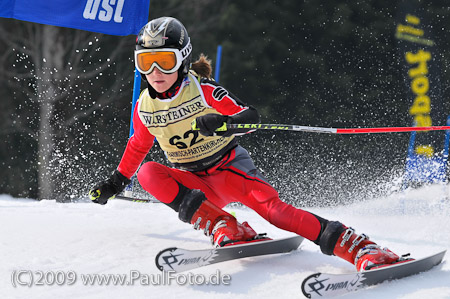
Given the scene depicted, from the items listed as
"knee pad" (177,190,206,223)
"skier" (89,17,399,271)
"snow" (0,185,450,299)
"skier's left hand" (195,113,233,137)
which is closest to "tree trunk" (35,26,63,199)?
"snow" (0,185,450,299)

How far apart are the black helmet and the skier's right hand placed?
2.08 ft

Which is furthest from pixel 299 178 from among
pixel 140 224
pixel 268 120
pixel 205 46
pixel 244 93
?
pixel 140 224

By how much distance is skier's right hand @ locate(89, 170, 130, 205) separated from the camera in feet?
8.71

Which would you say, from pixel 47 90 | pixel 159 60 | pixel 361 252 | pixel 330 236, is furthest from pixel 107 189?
pixel 47 90

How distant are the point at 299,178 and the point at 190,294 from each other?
25.5 feet

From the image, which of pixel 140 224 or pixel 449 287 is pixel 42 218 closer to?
pixel 140 224

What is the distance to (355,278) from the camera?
6.33 feet

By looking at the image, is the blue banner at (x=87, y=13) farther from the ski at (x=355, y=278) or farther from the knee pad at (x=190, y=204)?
the ski at (x=355, y=278)

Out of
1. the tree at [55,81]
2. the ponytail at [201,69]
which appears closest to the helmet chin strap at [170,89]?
the ponytail at [201,69]

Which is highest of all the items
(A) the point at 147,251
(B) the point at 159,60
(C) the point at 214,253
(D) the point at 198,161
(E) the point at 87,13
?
(E) the point at 87,13

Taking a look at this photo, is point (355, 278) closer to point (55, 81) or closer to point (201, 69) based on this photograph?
point (201, 69)

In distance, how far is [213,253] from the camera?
2164 mm

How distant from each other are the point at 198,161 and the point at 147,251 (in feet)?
1.65

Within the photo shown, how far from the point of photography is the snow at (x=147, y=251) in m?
1.96
